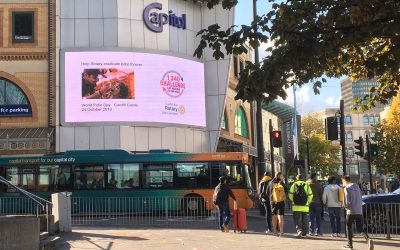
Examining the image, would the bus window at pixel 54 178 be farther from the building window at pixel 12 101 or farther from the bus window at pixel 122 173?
the building window at pixel 12 101

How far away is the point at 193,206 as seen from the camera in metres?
21.9

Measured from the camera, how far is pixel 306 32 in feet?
27.4

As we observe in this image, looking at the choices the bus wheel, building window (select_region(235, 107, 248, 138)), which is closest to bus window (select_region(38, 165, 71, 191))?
the bus wheel

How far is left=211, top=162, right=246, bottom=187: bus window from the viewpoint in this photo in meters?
24.1

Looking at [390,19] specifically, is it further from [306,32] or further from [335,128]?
[335,128]

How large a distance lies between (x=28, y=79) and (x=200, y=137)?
1151 centimetres

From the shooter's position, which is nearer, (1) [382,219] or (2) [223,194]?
(1) [382,219]

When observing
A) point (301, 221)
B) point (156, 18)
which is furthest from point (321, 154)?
point (301, 221)

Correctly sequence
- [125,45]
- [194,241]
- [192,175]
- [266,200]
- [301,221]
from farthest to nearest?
[125,45], [192,175], [266,200], [301,221], [194,241]

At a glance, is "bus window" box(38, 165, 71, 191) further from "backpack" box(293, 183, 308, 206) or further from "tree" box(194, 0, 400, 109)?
"tree" box(194, 0, 400, 109)

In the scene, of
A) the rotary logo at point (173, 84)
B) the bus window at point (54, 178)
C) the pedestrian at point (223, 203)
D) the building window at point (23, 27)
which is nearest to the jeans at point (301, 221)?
the pedestrian at point (223, 203)

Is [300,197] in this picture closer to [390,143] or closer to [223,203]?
[223,203]

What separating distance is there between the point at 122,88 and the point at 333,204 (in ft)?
67.4

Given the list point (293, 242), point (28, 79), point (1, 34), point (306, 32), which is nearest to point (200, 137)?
point (28, 79)
